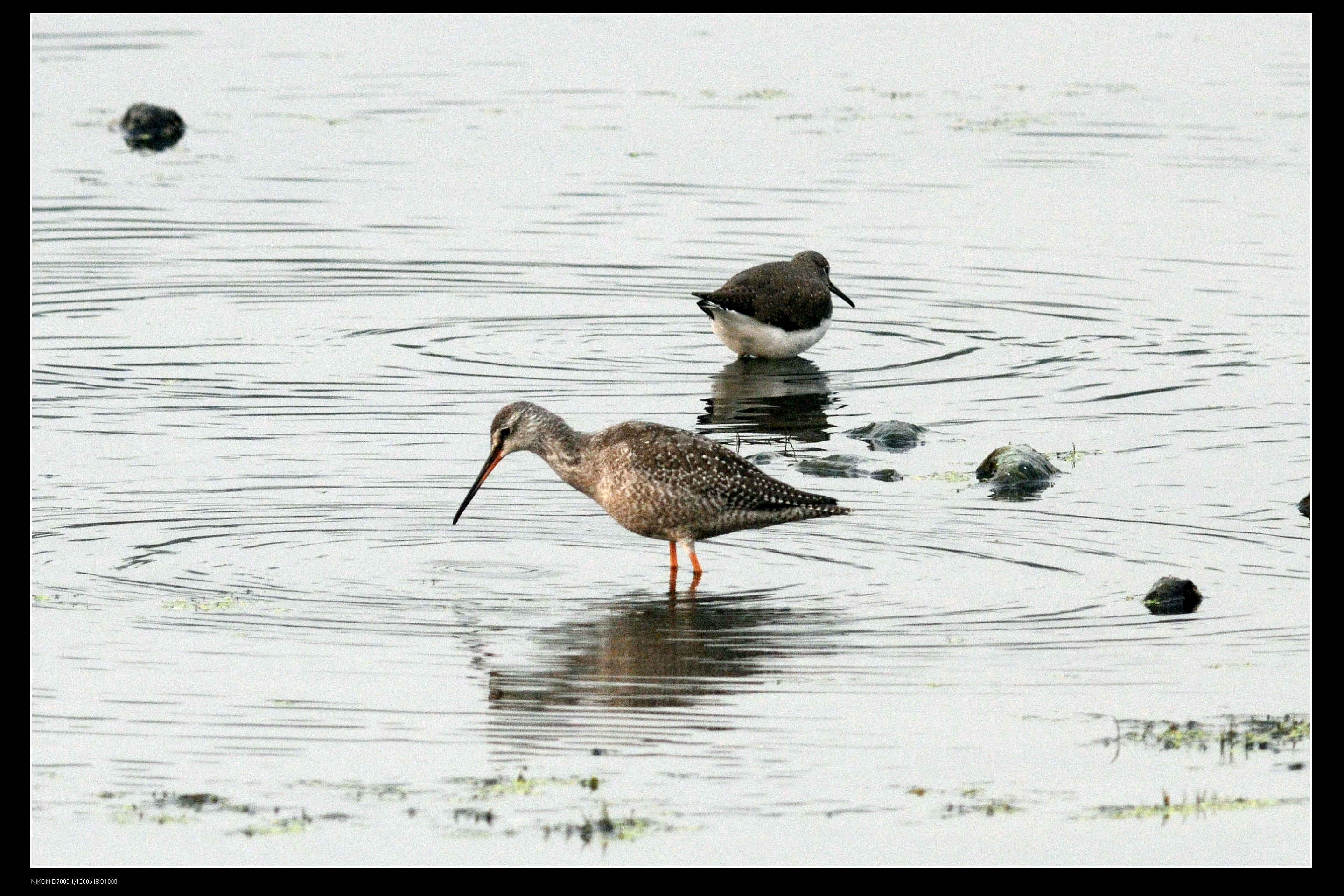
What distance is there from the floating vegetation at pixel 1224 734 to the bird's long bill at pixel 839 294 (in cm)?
967

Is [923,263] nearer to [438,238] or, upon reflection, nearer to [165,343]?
[438,238]

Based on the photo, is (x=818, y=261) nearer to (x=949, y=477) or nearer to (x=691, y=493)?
(x=949, y=477)

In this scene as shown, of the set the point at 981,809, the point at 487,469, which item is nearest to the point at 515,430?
the point at 487,469

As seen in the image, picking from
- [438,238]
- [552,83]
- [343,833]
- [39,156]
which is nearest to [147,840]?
[343,833]

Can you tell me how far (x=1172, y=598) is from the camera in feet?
36.2

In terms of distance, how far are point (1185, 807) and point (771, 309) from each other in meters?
10.1

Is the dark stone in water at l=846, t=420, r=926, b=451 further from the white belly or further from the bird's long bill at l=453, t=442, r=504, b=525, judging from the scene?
the bird's long bill at l=453, t=442, r=504, b=525

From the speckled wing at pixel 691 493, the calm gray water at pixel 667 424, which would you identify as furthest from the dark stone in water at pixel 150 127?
the speckled wing at pixel 691 493

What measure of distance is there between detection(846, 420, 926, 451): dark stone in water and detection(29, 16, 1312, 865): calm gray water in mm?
107

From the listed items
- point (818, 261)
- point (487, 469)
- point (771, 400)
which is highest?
point (818, 261)

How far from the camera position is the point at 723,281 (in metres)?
21.1

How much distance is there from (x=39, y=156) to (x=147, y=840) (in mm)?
20314

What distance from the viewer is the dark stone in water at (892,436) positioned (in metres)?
14.9

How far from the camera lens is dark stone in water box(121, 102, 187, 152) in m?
27.6
